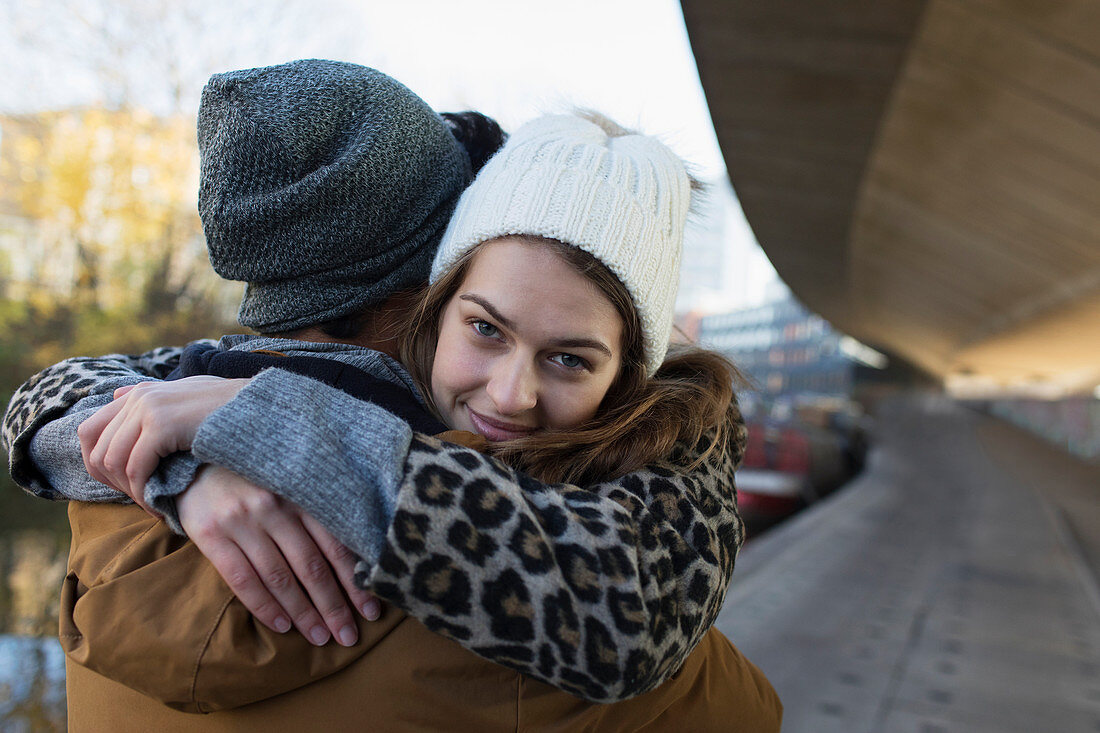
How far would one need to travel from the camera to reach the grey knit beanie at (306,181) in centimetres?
150

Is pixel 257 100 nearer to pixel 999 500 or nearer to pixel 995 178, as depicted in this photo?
pixel 999 500

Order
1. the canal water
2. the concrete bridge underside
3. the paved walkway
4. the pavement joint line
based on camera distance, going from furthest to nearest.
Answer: the concrete bridge underside, the pavement joint line, the paved walkway, the canal water

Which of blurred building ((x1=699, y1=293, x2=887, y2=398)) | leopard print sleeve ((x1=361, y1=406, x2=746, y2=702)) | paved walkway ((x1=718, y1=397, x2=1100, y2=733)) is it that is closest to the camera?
leopard print sleeve ((x1=361, y1=406, x2=746, y2=702))

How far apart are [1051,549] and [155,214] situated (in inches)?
445

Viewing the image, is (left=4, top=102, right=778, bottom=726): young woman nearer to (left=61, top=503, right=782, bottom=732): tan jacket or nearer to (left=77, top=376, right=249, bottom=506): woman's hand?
(left=77, top=376, right=249, bottom=506): woman's hand

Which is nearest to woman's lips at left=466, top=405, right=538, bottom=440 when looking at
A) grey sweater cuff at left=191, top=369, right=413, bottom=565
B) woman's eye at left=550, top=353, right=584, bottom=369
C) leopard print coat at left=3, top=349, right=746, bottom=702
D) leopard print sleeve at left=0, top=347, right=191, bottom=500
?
woman's eye at left=550, top=353, right=584, bottom=369

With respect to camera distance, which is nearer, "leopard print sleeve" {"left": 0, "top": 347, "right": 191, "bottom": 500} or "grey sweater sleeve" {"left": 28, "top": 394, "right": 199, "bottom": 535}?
"grey sweater sleeve" {"left": 28, "top": 394, "right": 199, "bottom": 535}

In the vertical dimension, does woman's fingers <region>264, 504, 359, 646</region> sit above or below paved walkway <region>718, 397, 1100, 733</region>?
above

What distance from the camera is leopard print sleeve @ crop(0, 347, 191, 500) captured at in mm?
1581

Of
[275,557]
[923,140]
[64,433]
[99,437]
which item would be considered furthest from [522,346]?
[923,140]

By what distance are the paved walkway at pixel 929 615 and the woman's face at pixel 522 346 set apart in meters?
3.39

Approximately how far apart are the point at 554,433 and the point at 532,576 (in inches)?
18.8

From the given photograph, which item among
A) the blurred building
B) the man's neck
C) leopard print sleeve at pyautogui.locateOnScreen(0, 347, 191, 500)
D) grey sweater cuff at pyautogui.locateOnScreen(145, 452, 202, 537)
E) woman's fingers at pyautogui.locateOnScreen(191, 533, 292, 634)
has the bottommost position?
the blurred building

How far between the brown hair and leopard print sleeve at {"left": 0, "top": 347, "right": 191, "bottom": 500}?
2.04 ft
